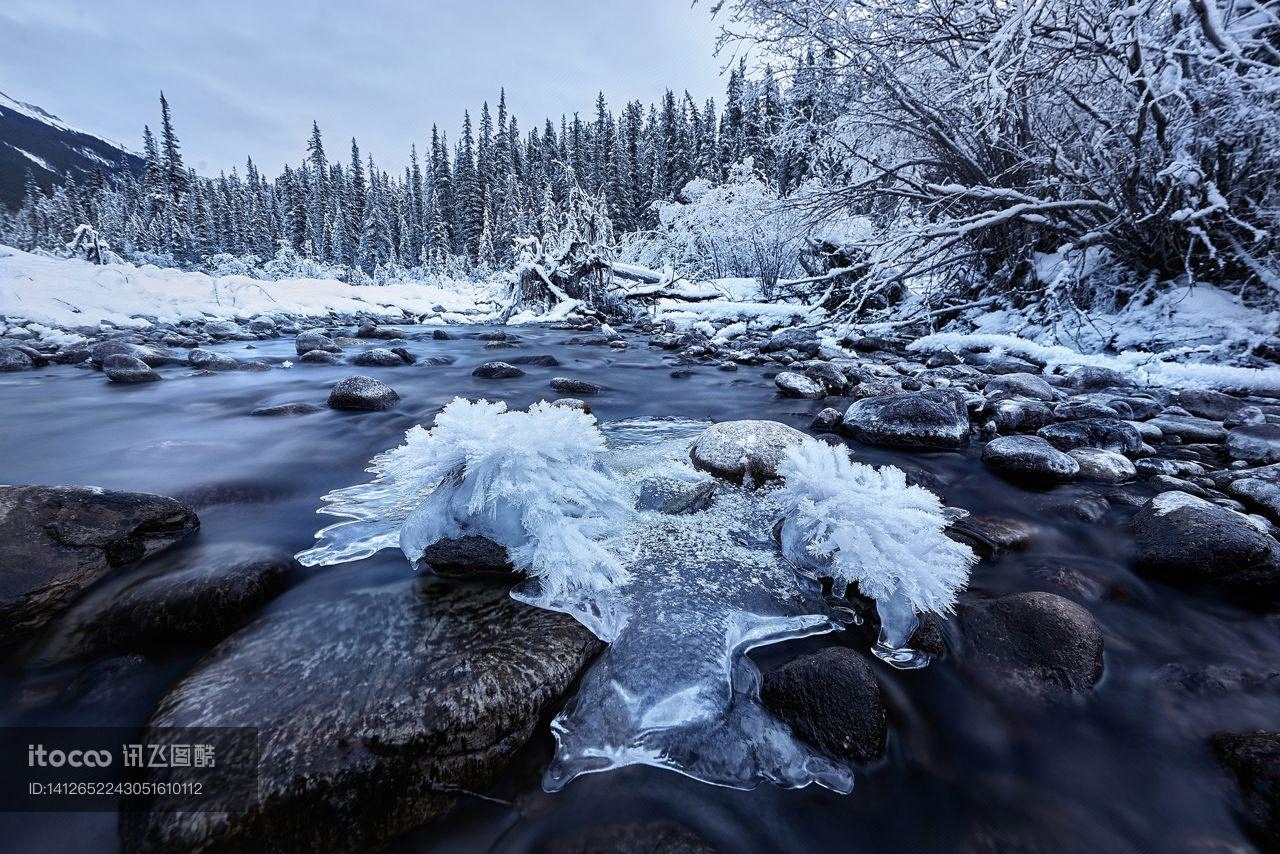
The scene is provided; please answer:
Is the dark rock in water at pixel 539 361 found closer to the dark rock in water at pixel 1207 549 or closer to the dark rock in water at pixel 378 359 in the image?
the dark rock in water at pixel 378 359

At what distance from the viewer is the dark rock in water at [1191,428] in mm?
3998

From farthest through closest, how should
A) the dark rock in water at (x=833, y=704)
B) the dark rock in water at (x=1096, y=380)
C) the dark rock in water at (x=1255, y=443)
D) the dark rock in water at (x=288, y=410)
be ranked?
the dark rock in water at (x=1096, y=380)
the dark rock in water at (x=288, y=410)
the dark rock in water at (x=1255, y=443)
the dark rock in water at (x=833, y=704)

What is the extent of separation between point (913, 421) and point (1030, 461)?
87 centimetres

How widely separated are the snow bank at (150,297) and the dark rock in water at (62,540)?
13.3 metres

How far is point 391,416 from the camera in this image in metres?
5.29

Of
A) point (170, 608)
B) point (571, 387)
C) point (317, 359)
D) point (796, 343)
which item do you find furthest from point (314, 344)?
point (170, 608)

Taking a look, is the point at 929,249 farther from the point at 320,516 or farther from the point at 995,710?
the point at 320,516

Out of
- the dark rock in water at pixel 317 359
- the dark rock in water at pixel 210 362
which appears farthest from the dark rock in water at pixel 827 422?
the dark rock in water at pixel 210 362

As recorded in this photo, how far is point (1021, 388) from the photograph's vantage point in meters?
5.43

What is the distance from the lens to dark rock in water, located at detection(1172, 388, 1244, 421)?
4.61 metres

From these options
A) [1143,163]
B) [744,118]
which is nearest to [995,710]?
[1143,163]

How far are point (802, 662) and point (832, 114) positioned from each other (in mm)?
11033

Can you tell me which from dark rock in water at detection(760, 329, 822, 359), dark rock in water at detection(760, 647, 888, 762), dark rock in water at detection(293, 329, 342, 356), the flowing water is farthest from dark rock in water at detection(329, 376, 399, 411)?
dark rock in water at detection(760, 329, 822, 359)

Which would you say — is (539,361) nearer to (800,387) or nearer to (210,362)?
(800,387)
